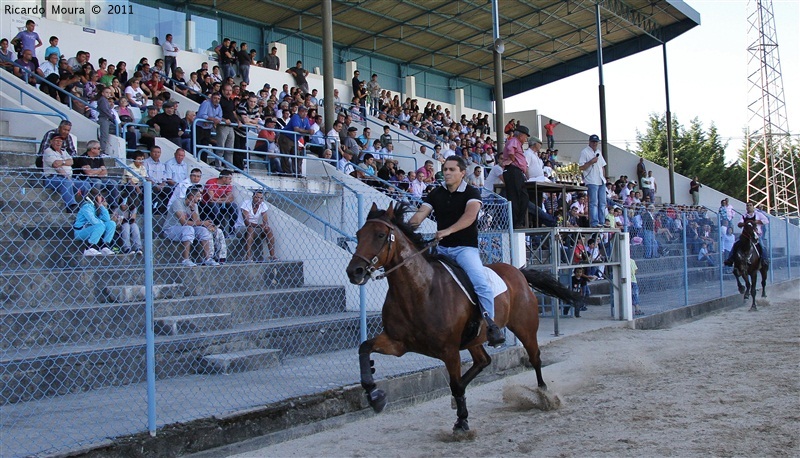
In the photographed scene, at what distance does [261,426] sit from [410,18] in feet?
92.3

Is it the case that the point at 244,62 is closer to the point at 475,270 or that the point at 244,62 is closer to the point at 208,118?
the point at 208,118

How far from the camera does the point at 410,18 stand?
107 feet

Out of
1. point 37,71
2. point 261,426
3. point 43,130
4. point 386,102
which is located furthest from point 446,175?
point 386,102

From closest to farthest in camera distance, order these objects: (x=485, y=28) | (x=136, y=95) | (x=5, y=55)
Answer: (x=5, y=55)
(x=136, y=95)
(x=485, y=28)

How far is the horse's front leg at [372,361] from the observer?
663 cm

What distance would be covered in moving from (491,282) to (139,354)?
426cm

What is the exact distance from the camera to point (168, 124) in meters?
14.3

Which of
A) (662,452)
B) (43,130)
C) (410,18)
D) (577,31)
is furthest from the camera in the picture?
(577,31)

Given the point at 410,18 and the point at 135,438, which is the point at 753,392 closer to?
the point at 135,438

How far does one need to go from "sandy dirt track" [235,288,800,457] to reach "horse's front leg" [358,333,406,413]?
17.2 inches

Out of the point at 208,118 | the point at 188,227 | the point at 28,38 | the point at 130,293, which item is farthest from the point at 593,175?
the point at 28,38

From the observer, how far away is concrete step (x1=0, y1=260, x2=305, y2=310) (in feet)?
27.5

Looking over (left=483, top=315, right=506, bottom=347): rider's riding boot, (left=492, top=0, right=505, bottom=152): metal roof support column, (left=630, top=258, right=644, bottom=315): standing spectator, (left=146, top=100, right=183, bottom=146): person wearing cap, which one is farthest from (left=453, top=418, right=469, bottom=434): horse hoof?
(left=492, top=0, right=505, bottom=152): metal roof support column

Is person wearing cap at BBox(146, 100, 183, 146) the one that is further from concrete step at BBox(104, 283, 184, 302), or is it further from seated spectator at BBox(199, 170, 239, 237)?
concrete step at BBox(104, 283, 184, 302)
